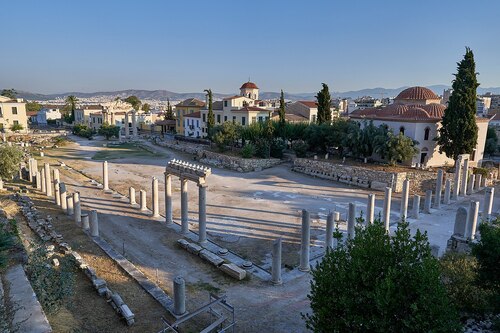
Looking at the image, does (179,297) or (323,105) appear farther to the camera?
(323,105)

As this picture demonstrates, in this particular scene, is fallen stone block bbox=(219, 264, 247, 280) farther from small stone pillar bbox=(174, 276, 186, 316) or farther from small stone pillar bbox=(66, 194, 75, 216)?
small stone pillar bbox=(66, 194, 75, 216)

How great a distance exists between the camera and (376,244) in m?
7.91

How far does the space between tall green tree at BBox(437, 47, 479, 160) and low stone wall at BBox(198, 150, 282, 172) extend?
60.6 ft

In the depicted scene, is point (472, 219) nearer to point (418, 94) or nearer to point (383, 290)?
point (383, 290)

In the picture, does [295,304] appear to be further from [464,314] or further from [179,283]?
[464,314]

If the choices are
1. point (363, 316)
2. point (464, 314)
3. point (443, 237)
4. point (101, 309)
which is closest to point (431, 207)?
point (443, 237)

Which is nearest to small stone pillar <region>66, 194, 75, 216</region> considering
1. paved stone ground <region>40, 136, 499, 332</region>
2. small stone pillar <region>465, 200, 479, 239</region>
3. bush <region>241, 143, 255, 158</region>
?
paved stone ground <region>40, 136, 499, 332</region>

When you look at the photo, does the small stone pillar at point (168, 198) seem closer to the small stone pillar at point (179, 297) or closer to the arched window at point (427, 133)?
the small stone pillar at point (179, 297)

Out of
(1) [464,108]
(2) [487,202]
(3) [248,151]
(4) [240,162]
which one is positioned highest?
(1) [464,108]

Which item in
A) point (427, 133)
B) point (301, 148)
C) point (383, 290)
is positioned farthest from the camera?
point (301, 148)

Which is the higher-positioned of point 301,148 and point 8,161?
point 301,148

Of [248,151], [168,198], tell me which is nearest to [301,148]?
[248,151]

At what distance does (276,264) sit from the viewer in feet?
46.7

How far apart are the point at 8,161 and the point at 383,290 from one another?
94.6ft
